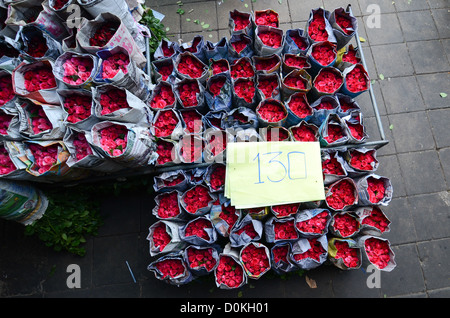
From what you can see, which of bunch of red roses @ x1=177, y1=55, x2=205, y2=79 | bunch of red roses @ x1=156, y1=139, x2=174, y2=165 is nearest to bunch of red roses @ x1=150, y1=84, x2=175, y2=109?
bunch of red roses @ x1=177, y1=55, x2=205, y2=79

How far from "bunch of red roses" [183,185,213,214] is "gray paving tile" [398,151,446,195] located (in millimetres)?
2538

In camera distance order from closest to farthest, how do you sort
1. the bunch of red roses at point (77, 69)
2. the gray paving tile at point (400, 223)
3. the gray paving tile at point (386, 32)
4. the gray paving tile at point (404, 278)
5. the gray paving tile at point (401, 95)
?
1. the bunch of red roses at point (77, 69)
2. the gray paving tile at point (404, 278)
3. the gray paving tile at point (400, 223)
4. the gray paving tile at point (401, 95)
5. the gray paving tile at point (386, 32)

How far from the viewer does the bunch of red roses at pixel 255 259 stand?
8.09 ft

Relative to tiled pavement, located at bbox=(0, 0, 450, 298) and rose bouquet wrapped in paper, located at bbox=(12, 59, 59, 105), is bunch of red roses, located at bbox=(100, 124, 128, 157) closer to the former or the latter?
rose bouquet wrapped in paper, located at bbox=(12, 59, 59, 105)

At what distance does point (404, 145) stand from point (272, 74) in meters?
2.13

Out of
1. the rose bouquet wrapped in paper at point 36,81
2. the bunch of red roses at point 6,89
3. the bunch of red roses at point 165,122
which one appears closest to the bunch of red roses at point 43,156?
the rose bouquet wrapped in paper at point 36,81

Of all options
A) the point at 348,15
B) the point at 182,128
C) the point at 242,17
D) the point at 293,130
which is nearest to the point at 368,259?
the point at 293,130

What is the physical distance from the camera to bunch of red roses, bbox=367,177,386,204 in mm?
2561

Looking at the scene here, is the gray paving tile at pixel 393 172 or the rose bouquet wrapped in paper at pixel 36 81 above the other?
the rose bouquet wrapped in paper at pixel 36 81

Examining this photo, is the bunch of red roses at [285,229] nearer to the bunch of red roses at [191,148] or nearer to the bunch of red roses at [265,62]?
the bunch of red roses at [191,148]

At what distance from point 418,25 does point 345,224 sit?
3.32m

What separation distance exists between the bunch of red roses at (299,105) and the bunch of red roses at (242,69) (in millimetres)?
486

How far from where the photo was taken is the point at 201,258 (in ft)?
8.31
